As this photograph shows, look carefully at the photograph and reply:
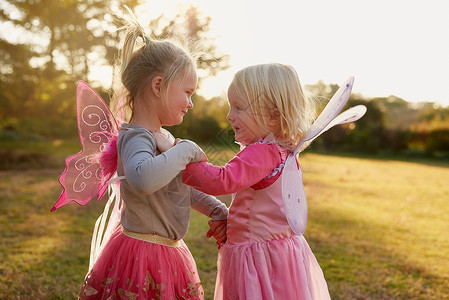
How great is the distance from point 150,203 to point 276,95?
2.15 ft

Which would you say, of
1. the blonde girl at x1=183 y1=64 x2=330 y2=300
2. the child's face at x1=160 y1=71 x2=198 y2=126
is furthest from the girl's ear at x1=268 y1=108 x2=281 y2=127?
the child's face at x1=160 y1=71 x2=198 y2=126

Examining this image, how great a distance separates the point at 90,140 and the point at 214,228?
2.27 feet

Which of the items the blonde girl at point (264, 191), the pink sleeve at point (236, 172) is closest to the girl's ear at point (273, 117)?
the blonde girl at point (264, 191)

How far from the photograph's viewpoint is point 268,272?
1.68m

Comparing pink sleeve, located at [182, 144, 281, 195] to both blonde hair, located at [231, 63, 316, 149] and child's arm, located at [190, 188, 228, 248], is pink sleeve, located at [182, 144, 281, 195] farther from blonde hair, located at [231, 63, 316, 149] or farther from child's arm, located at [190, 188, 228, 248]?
child's arm, located at [190, 188, 228, 248]

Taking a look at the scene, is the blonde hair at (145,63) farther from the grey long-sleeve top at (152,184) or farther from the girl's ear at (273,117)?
the girl's ear at (273,117)

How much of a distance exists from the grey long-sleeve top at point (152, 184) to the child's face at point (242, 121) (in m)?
0.28

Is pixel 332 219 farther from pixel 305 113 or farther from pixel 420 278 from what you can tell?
pixel 305 113

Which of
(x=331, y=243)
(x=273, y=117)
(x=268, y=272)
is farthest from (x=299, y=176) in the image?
(x=331, y=243)

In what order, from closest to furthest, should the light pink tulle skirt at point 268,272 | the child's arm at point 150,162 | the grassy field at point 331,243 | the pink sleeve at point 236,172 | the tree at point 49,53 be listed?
1. the child's arm at point 150,162
2. the pink sleeve at point 236,172
3. the light pink tulle skirt at point 268,272
4. the grassy field at point 331,243
5. the tree at point 49,53

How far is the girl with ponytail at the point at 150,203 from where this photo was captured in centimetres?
161

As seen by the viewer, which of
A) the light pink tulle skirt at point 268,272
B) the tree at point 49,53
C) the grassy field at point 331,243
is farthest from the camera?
the tree at point 49,53

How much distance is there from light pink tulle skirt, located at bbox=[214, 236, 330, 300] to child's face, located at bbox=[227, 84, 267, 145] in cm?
44

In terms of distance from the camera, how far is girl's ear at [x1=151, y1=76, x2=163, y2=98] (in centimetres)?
163
